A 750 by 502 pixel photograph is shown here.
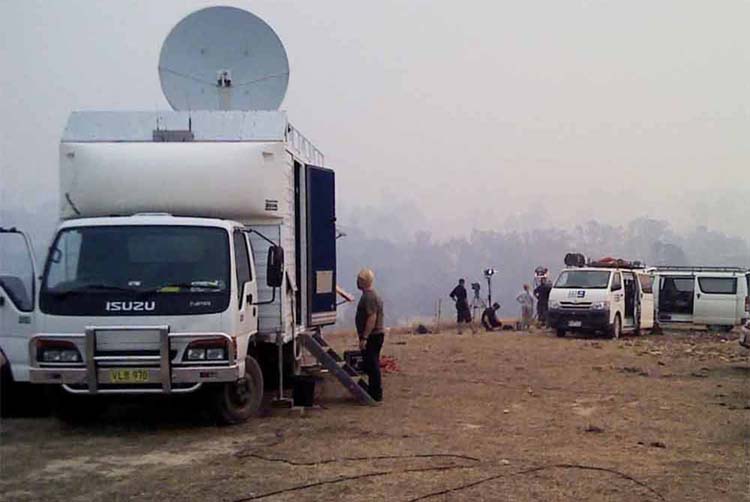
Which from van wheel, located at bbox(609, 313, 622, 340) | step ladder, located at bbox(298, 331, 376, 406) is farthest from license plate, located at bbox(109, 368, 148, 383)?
van wheel, located at bbox(609, 313, 622, 340)

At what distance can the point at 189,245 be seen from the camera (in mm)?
9789

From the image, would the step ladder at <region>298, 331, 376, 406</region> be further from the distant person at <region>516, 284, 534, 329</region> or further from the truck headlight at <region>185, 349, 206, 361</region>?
the distant person at <region>516, 284, 534, 329</region>

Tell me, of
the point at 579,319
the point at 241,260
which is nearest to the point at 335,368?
the point at 241,260

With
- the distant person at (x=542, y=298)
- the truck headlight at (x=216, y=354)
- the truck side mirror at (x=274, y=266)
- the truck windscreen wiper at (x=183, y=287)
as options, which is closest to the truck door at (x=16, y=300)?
the truck windscreen wiper at (x=183, y=287)

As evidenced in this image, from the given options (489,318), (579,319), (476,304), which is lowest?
(489,318)

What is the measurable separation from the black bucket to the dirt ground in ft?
0.78

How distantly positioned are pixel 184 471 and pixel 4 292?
378cm

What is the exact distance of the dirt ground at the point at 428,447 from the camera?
7.30 meters

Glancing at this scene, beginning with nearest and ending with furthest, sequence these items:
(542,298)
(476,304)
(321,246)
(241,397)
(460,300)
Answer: (241,397) < (321,246) < (460,300) < (542,298) < (476,304)

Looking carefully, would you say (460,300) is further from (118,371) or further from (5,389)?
(118,371)

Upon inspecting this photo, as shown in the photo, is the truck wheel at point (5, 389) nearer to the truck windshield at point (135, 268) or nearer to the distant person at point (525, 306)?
the truck windshield at point (135, 268)

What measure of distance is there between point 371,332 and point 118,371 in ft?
11.9

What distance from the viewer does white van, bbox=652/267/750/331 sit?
26.8 meters

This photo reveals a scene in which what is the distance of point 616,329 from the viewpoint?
24.2 m
